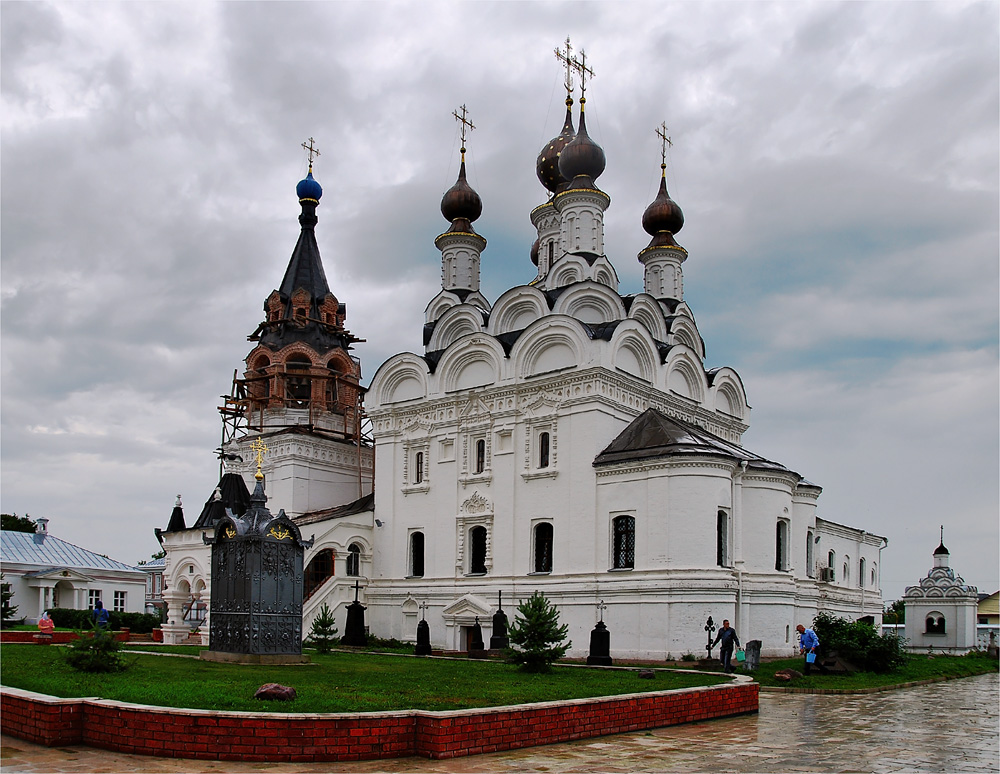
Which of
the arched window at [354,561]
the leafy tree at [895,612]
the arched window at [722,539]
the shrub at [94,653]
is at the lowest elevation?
the leafy tree at [895,612]

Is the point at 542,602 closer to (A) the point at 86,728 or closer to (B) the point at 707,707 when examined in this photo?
(B) the point at 707,707

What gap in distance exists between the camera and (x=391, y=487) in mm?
27859

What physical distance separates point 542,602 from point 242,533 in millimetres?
5172

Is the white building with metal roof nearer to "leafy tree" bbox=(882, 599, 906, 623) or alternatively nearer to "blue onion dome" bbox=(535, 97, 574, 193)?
"blue onion dome" bbox=(535, 97, 574, 193)

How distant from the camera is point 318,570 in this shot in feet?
94.9

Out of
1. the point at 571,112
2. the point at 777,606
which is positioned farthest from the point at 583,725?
the point at 571,112

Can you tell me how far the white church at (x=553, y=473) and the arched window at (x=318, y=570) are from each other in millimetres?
71

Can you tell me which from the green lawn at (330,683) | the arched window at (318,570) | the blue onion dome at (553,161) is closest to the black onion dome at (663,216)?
the blue onion dome at (553,161)

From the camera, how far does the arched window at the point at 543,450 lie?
24516 millimetres

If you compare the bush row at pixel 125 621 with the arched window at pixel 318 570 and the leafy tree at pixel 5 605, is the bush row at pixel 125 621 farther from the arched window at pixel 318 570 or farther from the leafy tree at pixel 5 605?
the arched window at pixel 318 570

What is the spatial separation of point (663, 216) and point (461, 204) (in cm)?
704

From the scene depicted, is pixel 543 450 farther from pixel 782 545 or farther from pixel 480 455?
pixel 782 545

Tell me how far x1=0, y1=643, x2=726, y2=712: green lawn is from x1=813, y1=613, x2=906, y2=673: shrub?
16.5 ft

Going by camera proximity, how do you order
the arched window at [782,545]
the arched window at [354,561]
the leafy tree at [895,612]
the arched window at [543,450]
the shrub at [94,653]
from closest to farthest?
1. the shrub at [94,653]
2. the arched window at [782,545]
3. the arched window at [543,450]
4. the arched window at [354,561]
5. the leafy tree at [895,612]
